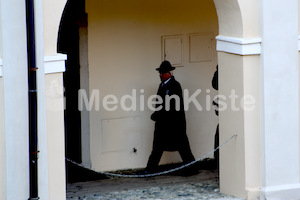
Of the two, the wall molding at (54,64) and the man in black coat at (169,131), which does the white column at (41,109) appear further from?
the man in black coat at (169,131)

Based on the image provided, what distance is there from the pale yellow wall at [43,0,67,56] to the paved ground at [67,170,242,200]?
99.7 inches

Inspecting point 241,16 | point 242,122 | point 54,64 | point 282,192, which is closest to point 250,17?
point 241,16

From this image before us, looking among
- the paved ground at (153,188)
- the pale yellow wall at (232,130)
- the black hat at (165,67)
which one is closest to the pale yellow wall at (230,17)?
the pale yellow wall at (232,130)

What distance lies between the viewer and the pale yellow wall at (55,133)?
1112cm

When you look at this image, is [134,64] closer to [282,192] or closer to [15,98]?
[282,192]

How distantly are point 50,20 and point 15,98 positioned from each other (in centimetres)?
94

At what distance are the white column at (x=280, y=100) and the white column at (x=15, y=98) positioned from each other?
118 inches

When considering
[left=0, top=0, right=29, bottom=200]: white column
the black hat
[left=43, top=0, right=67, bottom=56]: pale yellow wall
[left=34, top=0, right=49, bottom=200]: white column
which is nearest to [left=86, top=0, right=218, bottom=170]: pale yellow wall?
the black hat

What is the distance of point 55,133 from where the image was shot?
11.2 metres

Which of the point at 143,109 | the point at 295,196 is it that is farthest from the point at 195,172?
the point at 295,196

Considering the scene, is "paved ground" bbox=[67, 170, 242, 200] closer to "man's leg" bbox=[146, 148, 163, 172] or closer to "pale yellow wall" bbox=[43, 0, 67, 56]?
"man's leg" bbox=[146, 148, 163, 172]

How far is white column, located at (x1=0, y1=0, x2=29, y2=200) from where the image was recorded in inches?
419

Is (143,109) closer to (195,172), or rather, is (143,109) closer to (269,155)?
(195,172)

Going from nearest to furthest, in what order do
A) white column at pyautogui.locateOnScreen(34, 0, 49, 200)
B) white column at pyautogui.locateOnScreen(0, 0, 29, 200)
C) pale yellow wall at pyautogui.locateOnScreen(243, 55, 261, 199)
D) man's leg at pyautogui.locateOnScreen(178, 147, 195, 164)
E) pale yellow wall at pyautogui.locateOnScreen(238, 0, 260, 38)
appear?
white column at pyautogui.locateOnScreen(0, 0, 29, 200) < white column at pyautogui.locateOnScreen(34, 0, 49, 200) < pale yellow wall at pyautogui.locateOnScreen(238, 0, 260, 38) < pale yellow wall at pyautogui.locateOnScreen(243, 55, 261, 199) < man's leg at pyautogui.locateOnScreen(178, 147, 195, 164)
